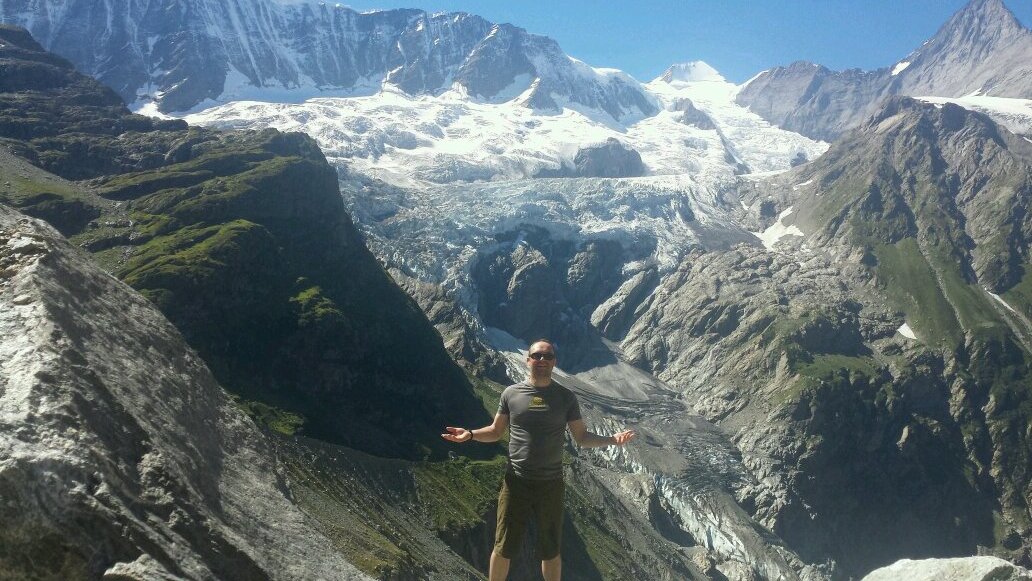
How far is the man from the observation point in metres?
15.0

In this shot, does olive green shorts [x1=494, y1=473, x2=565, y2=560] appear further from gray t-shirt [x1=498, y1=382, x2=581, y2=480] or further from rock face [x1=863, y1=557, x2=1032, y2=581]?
rock face [x1=863, y1=557, x2=1032, y2=581]

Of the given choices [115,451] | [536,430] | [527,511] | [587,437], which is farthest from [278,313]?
[115,451]

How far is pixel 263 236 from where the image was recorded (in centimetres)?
17725

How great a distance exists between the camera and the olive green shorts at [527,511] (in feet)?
49.9

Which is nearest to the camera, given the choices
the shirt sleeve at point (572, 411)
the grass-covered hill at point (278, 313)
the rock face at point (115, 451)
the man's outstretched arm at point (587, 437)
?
the rock face at point (115, 451)

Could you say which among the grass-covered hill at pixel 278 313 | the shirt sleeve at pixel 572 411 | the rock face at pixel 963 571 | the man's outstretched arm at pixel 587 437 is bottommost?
the rock face at pixel 963 571

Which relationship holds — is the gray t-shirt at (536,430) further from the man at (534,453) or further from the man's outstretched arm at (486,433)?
the man's outstretched arm at (486,433)

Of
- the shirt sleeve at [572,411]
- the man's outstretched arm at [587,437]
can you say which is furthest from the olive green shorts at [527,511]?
the shirt sleeve at [572,411]

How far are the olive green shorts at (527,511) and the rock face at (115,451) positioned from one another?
3983mm

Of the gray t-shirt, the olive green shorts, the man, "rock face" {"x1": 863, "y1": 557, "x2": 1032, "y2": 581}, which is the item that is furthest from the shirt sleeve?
"rock face" {"x1": 863, "y1": 557, "x2": 1032, "y2": 581}

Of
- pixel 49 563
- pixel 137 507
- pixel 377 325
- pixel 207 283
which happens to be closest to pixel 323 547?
pixel 137 507

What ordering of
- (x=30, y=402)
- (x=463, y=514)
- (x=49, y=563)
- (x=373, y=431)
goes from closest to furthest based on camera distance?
(x=49, y=563) → (x=30, y=402) → (x=463, y=514) → (x=373, y=431)

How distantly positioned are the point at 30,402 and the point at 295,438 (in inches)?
3375

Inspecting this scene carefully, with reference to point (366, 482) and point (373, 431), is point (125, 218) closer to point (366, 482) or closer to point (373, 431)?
point (373, 431)
